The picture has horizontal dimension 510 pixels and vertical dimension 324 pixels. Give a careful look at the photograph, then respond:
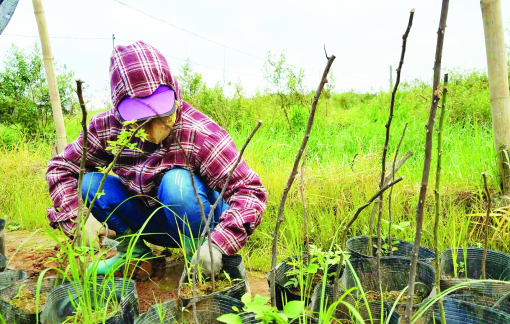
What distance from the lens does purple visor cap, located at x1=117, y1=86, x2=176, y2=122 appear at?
5.35 feet

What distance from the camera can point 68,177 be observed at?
206 centimetres

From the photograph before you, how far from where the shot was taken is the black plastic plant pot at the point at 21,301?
136 cm

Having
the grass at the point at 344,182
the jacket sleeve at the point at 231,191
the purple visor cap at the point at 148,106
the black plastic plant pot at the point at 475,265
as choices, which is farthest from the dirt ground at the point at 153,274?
the black plastic plant pot at the point at 475,265

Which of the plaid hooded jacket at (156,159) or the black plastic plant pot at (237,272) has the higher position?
the plaid hooded jacket at (156,159)

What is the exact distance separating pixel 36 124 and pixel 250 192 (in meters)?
5.64

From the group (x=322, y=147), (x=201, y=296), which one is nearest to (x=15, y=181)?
(x=322, y=147)

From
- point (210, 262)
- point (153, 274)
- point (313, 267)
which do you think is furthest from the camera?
point (153, 274)

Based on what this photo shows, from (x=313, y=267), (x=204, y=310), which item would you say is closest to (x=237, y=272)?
(x=204, y=310)

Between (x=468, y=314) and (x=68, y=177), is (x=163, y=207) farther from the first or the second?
(x=468, y=314)

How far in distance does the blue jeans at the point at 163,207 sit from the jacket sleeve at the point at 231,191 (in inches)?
4.6

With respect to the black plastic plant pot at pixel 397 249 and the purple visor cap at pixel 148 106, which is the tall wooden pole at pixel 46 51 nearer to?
the purple visor cap at pixel 148 106

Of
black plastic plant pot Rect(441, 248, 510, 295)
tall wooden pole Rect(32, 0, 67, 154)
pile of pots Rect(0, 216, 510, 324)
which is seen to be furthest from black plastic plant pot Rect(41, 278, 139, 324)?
tall wooden pole Rect(32, 0, 67, 154)

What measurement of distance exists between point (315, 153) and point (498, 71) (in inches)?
87.2

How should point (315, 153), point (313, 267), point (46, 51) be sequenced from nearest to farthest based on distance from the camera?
point (313, 267) < point (46, 51) < point (315, 153)
